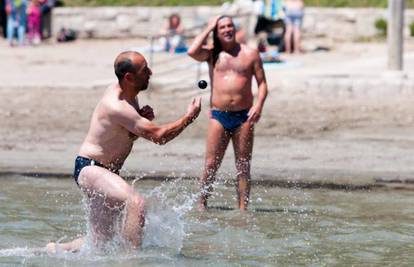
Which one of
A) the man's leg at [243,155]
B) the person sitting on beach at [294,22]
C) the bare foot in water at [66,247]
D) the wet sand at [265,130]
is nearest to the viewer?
the bare foot in water at [66,247]

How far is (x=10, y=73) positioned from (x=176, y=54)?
3.13 metres

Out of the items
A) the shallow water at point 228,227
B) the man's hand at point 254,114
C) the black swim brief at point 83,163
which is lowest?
the shallow water at point 228,227

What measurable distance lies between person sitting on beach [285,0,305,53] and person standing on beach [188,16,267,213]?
10772 mm

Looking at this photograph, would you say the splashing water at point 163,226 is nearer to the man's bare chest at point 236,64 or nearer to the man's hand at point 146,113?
the man's hand at point 146,113

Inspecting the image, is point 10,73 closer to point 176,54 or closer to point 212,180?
point 176,54

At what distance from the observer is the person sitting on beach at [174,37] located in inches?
862

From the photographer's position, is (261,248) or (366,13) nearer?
(261,248)

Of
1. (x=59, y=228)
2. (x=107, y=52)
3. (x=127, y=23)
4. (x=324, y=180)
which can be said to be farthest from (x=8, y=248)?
(x=127, y=23)

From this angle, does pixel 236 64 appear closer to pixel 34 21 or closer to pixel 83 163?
pixel 83 163

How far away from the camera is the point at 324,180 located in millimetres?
13188

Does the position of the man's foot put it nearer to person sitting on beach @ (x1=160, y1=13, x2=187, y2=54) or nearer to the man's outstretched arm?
the man's outstretched arm

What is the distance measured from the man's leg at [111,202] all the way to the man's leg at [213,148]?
2198mm

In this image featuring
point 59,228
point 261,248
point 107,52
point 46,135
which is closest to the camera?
point 261,248

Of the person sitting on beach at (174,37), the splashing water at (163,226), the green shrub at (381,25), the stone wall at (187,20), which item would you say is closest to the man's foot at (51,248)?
the splashing water at (163,226)
